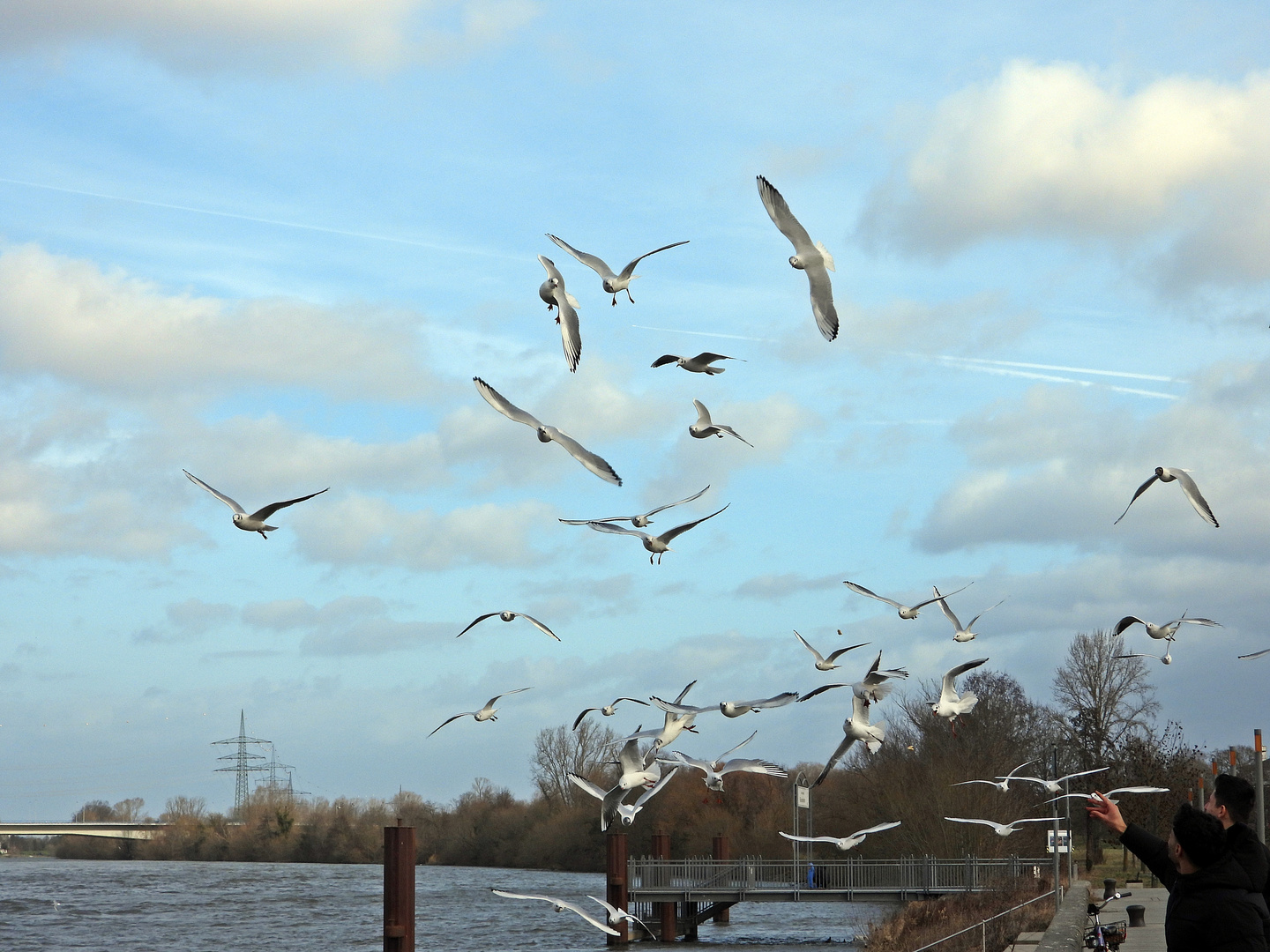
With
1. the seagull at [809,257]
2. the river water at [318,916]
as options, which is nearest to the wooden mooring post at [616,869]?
the river water at [318,916]

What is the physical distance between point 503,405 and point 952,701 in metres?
6.94

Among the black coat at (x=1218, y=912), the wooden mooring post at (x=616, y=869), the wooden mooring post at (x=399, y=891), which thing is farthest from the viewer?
the wooden mooring post at (x=616, y=869)

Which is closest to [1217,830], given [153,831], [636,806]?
[636,806]

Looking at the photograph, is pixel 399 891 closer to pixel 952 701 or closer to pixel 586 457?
pixel 952 701

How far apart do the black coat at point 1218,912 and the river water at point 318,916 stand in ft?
123

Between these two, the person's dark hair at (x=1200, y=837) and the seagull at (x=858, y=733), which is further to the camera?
the seagull at (x=858, y=733)

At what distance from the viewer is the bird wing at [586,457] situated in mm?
11820

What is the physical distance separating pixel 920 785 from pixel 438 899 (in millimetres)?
29816

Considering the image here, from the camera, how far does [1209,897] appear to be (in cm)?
570

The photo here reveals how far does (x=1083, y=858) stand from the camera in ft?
217

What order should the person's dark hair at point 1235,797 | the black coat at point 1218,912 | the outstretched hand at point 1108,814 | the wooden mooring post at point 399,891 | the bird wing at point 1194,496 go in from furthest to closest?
1. the wooden mooring post at point 399,891
2. the bird wing at point 1194,496
3. the person's dark hair at point 1235,797
4. the outstretched hand at point 1108,814
5. the black coat at point 1218,912

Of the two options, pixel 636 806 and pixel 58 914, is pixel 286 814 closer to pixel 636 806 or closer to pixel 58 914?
pixel 58 914

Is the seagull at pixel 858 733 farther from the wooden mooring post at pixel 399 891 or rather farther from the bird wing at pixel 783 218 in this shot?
the wooden mooring post at pixel 399 891

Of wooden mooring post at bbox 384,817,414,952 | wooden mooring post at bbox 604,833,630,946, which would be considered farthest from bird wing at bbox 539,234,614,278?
wooden mooring post at bbox 604,833,630,946
